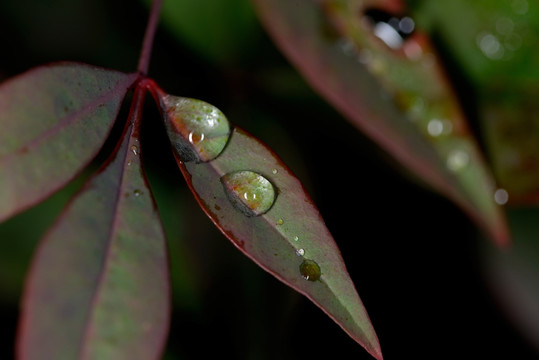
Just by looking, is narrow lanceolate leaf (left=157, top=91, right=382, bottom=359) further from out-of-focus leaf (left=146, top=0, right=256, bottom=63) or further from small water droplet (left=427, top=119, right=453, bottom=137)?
out-of-focus leaf (left=146, top=0, right=256, bottom=63)

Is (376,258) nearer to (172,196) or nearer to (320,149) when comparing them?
(320,149)

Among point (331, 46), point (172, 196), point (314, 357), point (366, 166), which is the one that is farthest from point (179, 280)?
point (331, 46)

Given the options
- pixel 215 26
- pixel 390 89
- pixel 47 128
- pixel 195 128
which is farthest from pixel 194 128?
pixel 215 26

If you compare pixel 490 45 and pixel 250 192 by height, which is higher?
pixel 490 45

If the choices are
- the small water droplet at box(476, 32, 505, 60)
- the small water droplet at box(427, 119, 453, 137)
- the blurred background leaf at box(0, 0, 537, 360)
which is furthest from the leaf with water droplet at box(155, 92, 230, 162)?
the small water droplet at box(476, 32, 505, 60)

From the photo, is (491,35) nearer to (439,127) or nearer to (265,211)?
(439,127)

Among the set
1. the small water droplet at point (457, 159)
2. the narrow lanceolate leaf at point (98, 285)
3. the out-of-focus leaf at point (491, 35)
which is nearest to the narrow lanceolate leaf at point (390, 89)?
the small water droplet at point (457, 159)

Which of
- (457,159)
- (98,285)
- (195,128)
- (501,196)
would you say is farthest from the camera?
(501,196)
